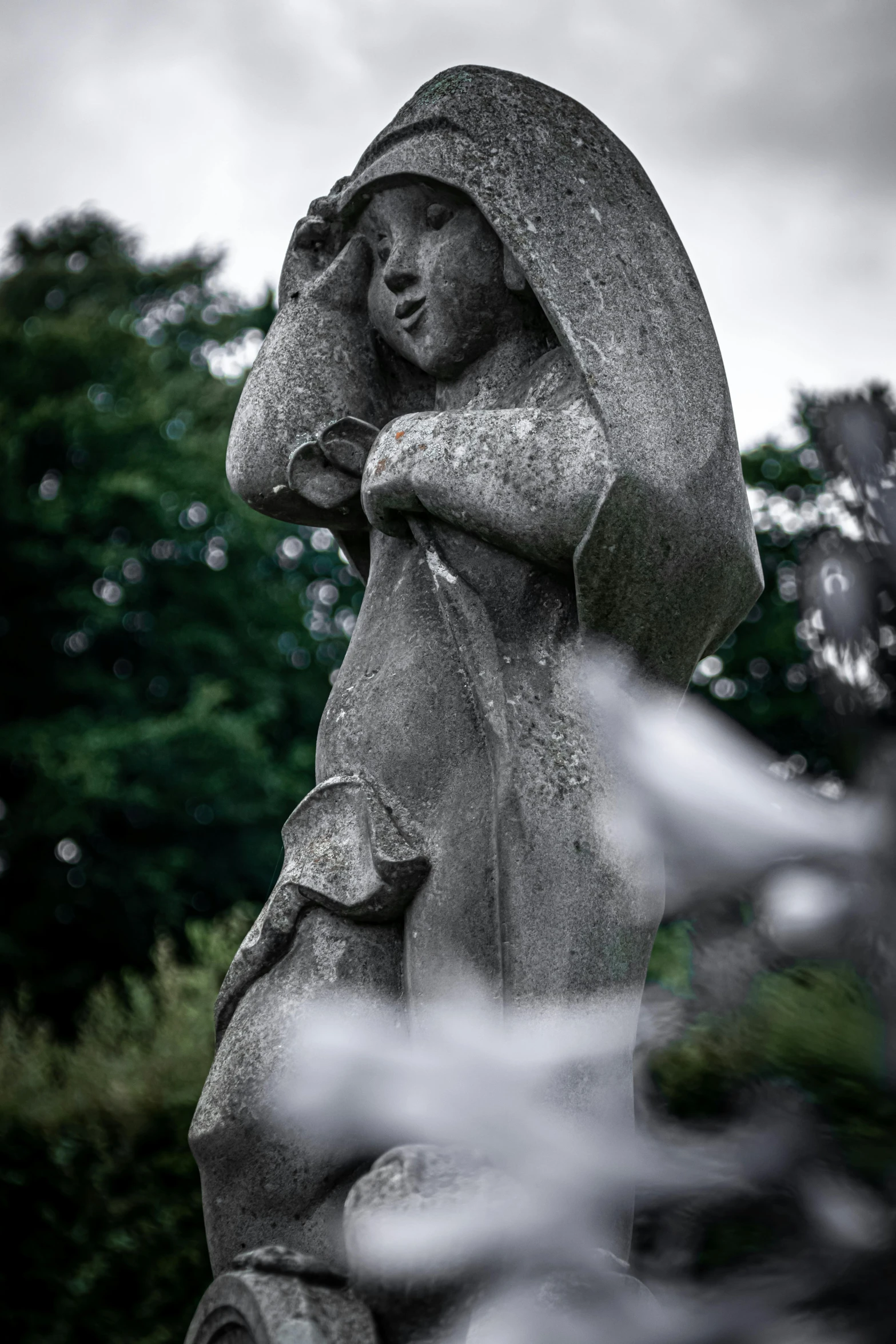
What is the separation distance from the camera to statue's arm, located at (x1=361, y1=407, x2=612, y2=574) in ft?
8.05

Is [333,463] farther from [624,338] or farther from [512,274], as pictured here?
[624,338]

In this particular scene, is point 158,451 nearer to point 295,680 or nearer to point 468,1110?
point 295,680

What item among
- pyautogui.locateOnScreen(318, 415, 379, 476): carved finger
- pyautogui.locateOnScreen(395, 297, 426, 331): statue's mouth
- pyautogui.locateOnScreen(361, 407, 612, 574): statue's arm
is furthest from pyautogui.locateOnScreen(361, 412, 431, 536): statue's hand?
pyautogui.locateOnScreen(395, 297, 426, 331): statue's mouth

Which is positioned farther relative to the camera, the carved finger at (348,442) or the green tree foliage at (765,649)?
the green tree foliage at (765,649)

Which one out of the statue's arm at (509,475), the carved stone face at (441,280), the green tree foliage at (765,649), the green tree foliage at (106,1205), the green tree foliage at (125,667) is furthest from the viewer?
the green tree foliage at (125,667)

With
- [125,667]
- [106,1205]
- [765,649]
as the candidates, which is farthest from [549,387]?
[125,667]

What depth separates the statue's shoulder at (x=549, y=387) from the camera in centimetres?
255

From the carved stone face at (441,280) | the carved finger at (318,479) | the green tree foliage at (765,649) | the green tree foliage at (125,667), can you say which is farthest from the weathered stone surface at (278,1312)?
the green tree foliage at (125,667)

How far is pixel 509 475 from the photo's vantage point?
8.21 ft

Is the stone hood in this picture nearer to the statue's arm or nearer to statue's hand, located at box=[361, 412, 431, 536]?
the statue's arm

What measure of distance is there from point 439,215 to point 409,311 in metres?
0.19

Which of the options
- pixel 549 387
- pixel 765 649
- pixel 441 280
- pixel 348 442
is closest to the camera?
pixel 549 387

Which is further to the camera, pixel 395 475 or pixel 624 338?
pixel 395 475

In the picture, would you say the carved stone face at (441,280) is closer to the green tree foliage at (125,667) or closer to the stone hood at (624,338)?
the stone hood at (624,338)
